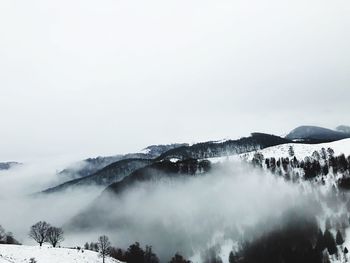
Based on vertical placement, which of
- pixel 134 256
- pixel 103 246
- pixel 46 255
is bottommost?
pixel 134 256

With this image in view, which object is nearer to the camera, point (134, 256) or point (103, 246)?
point (103, 246)

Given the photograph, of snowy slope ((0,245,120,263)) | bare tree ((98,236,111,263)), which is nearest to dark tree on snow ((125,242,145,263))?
bare tree ((98,236,111,263))

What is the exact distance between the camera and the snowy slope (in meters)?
84.8

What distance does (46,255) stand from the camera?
88.3 m

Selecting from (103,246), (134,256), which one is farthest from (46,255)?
(134,256)

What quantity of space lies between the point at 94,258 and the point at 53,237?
46829 mm

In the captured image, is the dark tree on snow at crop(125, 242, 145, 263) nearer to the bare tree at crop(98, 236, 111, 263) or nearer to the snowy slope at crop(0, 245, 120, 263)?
the bare tree at crop(98, 236, 111, 263)

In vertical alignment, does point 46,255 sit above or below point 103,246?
above

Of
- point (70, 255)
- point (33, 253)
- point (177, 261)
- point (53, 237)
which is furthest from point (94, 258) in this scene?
point (177, 261)

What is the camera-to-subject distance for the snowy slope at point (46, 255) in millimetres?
84812

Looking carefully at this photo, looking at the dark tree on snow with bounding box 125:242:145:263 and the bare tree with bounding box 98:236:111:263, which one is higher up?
the bare tree with bounding box 98:236:111:263

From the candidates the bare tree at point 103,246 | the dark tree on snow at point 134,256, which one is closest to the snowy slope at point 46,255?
the bare tree at point 103,246

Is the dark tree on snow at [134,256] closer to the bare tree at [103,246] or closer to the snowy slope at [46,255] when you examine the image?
the bare tree at [103,246]

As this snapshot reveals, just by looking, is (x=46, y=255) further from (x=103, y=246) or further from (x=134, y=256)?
(x=134, y=256)
